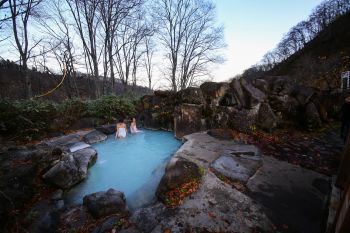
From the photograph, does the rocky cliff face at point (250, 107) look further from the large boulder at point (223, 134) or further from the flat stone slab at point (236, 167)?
the flat stone slab at point (236, 167)

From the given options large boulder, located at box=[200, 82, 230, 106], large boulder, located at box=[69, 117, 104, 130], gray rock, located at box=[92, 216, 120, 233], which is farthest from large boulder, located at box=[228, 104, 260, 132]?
large boulder, located at box=[69, 117, 104, 130]

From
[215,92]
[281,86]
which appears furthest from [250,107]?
[281,86]

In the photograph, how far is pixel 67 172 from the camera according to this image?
154 inches

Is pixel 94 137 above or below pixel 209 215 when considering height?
above

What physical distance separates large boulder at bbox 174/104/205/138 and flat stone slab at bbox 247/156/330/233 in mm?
3208

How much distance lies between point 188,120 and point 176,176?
3934mm

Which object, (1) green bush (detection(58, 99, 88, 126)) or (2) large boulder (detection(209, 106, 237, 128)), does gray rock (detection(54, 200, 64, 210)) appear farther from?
(2) large boulder (detection(209, 106, 237, 128))

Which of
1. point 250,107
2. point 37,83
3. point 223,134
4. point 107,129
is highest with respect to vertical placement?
point 37,83

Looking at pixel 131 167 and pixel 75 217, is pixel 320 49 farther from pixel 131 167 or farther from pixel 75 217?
pixel 75 217

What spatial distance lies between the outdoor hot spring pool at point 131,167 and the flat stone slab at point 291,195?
209 centimetres

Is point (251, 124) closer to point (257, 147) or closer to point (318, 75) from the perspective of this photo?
point (257, 147)

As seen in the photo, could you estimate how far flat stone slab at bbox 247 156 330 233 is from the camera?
2607 millimetres

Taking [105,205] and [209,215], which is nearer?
[209,215]

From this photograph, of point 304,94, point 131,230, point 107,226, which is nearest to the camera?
point 131,230
